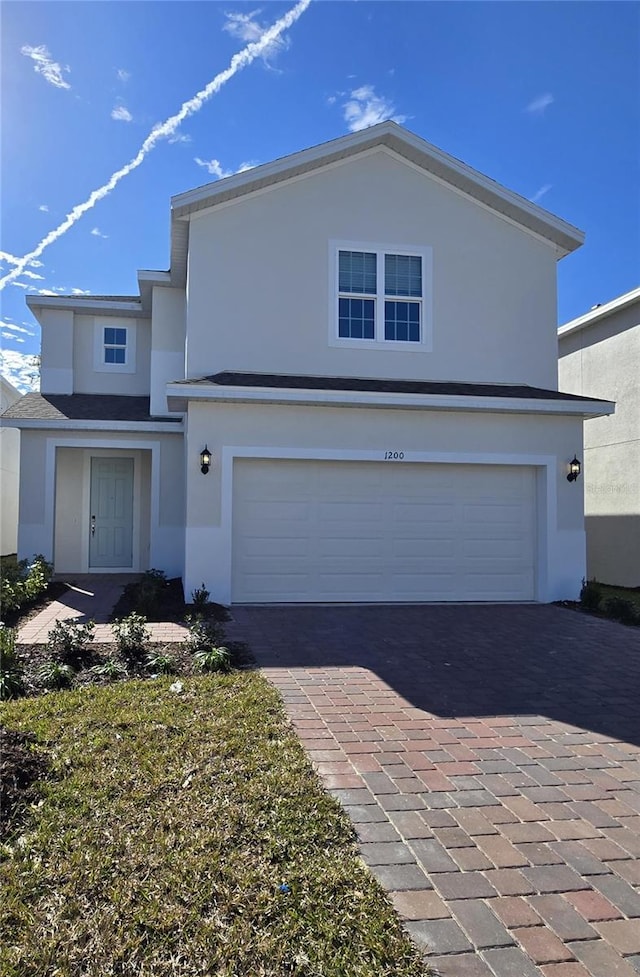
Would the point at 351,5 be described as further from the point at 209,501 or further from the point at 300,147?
the point at 209,501

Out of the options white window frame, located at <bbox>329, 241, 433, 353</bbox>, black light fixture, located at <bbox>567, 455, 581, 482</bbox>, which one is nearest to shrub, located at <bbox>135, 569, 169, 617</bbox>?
white window frame, located at <bbox>329, 241, 433, 353</bbox>

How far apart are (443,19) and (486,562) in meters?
9.01

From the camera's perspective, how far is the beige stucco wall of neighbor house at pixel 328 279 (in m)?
11.1

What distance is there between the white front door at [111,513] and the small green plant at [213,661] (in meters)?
8.74

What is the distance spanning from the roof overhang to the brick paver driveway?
377 cm

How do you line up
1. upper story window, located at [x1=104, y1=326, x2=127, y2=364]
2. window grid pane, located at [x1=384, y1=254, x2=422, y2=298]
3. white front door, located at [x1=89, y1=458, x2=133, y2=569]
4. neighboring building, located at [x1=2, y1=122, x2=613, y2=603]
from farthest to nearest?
upper story window, located at [x1=104, y1=326, x2=127, y2=364], white front door, located at [x1=89, y1=458, x2=133, y2=569], window grid pane, located at [x1=384, y1=254, x2=422, y2=298], neighboring building, located at [x1=2, y1=122, x2=613, y2=603]

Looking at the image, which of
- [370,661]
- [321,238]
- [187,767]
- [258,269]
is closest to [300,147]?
[321,238]

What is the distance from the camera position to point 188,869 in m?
3.00

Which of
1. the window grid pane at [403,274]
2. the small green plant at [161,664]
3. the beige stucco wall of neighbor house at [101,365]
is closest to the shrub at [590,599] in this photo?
the window grid pane at [403,274]

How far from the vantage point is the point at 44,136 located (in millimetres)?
8375

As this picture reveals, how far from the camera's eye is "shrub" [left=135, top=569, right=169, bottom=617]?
9682 millimetres

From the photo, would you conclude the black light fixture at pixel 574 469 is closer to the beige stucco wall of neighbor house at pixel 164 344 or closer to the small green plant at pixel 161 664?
the small green plant at pixel 161 664

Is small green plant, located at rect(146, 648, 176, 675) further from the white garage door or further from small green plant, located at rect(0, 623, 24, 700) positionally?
the white garage door

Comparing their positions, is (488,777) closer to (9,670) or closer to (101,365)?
(9,670)
